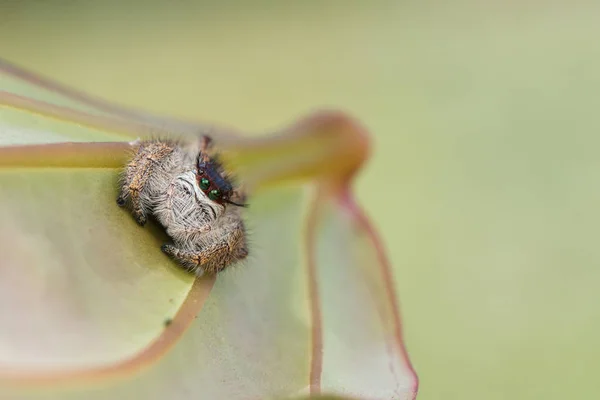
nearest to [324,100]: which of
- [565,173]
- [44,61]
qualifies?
[565,173]

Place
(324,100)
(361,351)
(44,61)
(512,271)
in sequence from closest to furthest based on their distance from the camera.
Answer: (361,351)
(512,271)
(324,100)
(44,61)

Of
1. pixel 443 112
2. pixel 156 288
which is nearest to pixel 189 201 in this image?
pixel 156 288

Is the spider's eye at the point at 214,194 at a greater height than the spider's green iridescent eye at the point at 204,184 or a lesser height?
lesser

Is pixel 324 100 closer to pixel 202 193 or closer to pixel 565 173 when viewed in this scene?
pixel 565 173

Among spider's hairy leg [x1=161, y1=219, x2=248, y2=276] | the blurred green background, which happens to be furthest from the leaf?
the blurred green background

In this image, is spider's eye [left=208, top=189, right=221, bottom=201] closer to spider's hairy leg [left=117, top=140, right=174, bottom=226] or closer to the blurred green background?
spider's hairy leg [left=117, top=140, right=174, bottom=226]

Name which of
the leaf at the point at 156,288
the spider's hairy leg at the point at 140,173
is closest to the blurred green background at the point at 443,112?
the leaf at the point at 156,288

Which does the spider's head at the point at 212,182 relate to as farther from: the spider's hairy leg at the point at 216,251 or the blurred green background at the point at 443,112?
the blurred green background at the point at 443,112
